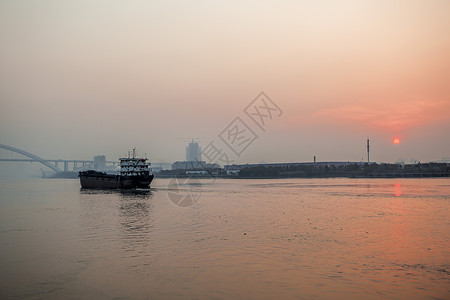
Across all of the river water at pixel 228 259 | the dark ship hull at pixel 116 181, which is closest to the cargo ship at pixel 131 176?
the dark ship hull at pixel 116 181

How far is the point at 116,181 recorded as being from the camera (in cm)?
9156

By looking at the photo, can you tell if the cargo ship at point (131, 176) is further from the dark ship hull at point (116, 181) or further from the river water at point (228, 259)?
the river water at point (228, 259)

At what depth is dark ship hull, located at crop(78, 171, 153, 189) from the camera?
89.4 meters

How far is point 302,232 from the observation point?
A: 25625 mm

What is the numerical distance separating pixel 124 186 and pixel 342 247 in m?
75.6

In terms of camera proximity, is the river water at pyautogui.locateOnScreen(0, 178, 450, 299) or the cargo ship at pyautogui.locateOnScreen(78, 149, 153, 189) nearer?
the river water at pyautogui.locateOnScreen(0, 178, 450, 299)

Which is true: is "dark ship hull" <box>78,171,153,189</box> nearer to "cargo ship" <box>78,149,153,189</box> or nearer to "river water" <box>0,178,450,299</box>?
"cargo ship" <box>78,149,153,189</box>

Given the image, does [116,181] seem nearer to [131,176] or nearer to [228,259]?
[131,176]

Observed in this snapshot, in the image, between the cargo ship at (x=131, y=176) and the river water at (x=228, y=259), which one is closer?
the river water at (x=228, y=259)

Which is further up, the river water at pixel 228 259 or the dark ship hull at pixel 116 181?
the dark ship hull at pixel 116 181

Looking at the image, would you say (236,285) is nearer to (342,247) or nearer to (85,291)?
(85,291)

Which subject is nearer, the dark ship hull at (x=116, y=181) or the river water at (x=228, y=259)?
the river water at (x=228, y=259)

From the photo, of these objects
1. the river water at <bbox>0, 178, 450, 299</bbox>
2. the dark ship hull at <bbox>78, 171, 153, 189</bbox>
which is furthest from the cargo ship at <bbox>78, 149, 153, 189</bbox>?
the river water at <bbox>0, 178, 450, 299</bbox>

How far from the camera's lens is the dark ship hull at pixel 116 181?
89375 millimetres
